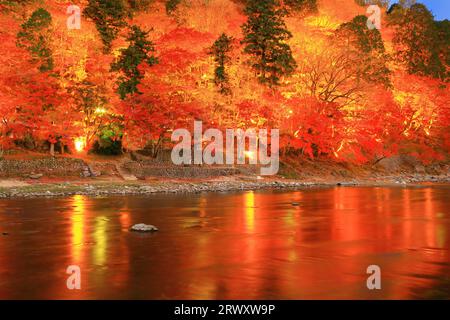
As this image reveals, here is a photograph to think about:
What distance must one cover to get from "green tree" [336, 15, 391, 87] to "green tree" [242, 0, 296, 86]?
275 inches

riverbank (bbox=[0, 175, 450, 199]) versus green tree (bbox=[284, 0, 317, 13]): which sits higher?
green tree (bbox=[284, 0, 317, 13])

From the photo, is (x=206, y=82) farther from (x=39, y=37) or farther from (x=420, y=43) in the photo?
(x=420, y=43)

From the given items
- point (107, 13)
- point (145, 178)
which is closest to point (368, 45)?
point (107, 13)

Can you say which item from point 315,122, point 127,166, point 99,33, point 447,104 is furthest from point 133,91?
point 447,104

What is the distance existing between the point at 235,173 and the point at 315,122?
27.1 feet

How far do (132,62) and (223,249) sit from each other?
29.4 m

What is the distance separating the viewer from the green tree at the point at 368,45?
52688 mm

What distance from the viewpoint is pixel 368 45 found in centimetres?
5422

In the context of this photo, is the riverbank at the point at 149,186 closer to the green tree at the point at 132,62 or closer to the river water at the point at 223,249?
the river water at the point at 223,249

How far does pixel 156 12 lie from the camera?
5916 centimetres

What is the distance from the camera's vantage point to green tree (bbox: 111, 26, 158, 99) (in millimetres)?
41562

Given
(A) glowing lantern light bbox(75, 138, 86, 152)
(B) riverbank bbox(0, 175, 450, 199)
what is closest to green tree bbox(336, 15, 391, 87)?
(B) riverbank bbox(0, 175, 450, 199)

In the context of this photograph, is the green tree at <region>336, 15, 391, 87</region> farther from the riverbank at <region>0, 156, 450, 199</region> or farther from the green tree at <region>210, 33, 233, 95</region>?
the green tree at <region>210, 33, 233, 95</region>
